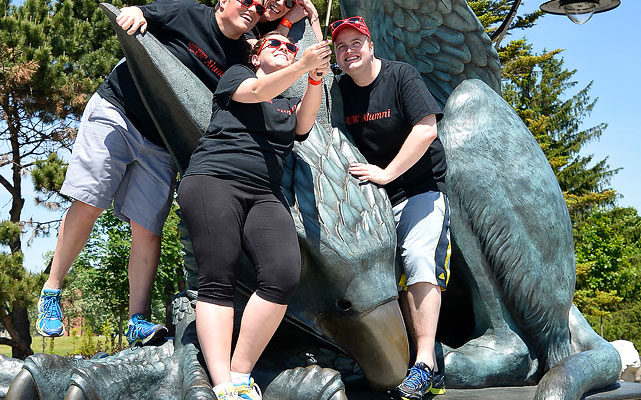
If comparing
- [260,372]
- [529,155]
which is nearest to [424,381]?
[260,372]

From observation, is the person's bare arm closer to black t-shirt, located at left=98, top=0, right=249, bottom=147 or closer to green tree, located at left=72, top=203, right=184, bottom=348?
black t-shirt, located at left=98, top=0, right=249, bottom=147

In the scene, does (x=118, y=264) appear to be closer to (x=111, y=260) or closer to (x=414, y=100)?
(x=111, y=260)

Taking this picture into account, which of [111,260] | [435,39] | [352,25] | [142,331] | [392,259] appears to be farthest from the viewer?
[111,260]

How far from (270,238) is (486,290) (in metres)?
1.37

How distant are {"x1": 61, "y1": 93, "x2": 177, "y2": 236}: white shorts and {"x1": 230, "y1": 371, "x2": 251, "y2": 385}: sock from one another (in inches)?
31.8

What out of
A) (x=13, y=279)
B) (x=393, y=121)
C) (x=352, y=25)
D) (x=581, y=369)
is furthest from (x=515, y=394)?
(x=13, y=279)

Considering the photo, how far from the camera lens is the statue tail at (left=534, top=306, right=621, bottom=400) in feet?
8.13

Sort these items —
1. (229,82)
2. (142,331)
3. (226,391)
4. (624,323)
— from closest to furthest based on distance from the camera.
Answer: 1. (226,391)
2. (229,82)
3. (142,331)
4. (624,323)

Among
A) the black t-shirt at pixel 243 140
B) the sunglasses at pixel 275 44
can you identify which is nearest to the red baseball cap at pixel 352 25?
the sunglasses at pixel 275 44

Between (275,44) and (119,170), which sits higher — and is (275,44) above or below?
above

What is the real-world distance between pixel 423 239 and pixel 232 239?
91 centimetres

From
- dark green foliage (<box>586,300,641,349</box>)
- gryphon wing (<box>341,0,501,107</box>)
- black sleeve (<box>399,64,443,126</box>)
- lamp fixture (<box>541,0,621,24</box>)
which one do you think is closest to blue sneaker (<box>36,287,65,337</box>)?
black sleeve (<box>399,64,443,126</box>)

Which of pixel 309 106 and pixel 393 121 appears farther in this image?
pixel 393 121

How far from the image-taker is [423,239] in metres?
2.69
